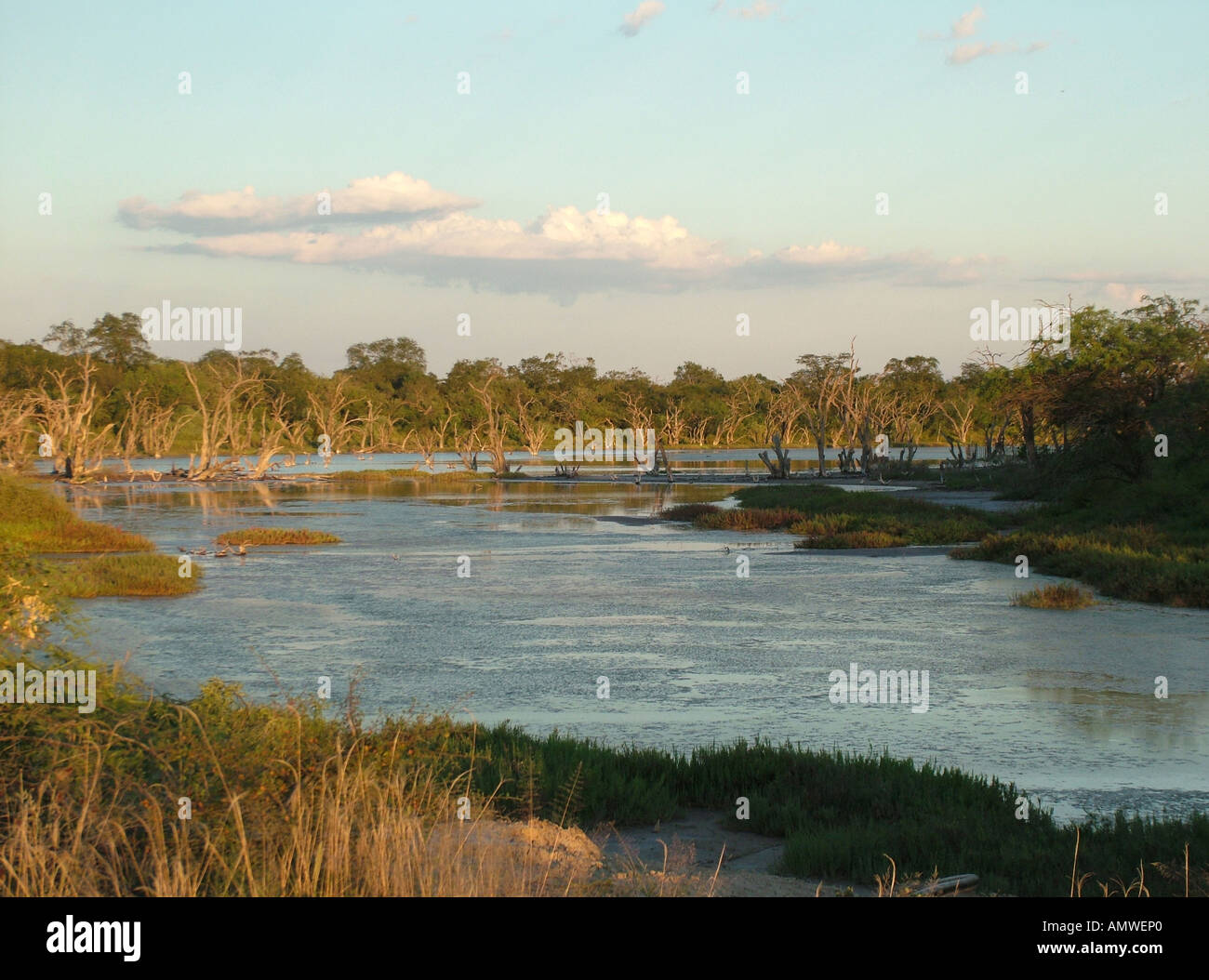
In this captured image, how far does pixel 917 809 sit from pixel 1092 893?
1729 mm

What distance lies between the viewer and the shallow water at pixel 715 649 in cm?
1079

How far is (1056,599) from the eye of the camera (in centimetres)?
1889

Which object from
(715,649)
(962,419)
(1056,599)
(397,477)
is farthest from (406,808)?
(962,419)

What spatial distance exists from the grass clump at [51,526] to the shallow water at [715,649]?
3377 millimetres

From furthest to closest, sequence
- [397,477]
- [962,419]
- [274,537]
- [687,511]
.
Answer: [962,419], [397,477], [687,511], [274,537]

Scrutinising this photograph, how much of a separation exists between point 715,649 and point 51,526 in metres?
20.2

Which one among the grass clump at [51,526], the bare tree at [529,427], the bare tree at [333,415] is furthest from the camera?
the bare tree at [529,427]

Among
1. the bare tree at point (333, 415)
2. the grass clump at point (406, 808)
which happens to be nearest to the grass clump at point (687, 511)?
the grass clump at point (406, 808)

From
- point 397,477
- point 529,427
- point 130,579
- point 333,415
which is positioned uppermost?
point 333,415

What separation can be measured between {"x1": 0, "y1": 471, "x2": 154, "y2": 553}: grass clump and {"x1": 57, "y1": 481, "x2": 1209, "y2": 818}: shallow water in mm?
3377

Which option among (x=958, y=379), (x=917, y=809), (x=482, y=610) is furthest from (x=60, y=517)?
(x=958, y=379)

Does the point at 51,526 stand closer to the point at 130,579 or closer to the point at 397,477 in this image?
the point at 130,579

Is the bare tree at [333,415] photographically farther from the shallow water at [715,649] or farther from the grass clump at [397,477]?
the shallow water at [715,649]

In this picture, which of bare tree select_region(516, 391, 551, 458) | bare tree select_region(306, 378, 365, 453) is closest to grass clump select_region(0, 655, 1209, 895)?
bare tree select_region(306, 378, 365, 453)
